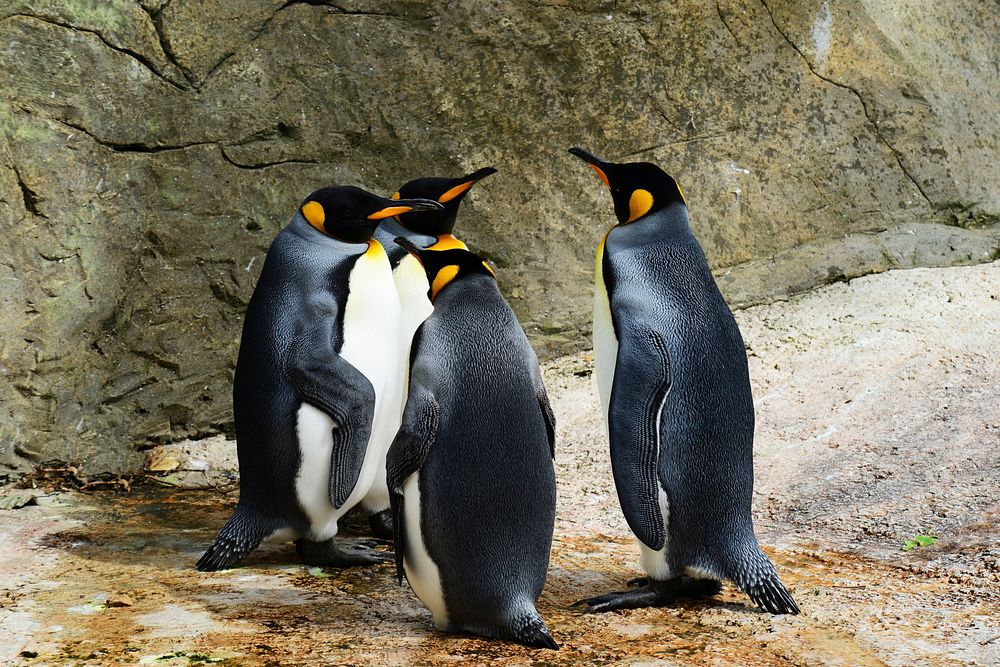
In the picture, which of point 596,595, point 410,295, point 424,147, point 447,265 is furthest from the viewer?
point 424,147

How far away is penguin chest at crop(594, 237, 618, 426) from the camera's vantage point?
3516 mm

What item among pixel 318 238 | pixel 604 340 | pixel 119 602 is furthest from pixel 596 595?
pixel 318 238

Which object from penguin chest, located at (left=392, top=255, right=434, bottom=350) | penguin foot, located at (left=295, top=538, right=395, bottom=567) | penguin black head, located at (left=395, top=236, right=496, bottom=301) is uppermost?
penguin black head, located at (left=395, top=236, right=496, bottom=301)

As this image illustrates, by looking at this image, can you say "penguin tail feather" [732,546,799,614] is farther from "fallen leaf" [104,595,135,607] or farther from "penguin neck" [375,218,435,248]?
"penguin neck" [375,218,435,248]

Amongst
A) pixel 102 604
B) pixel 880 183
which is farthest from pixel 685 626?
pixel 880 183

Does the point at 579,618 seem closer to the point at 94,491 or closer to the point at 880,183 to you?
the point at 94,491

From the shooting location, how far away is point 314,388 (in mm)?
3754

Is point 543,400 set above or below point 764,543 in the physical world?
above

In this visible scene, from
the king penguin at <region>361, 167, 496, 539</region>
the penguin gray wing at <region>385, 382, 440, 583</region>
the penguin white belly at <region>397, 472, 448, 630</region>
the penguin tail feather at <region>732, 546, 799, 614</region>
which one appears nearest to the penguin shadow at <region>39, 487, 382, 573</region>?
the king penguin at <region>361, 167, 496, 539</region>

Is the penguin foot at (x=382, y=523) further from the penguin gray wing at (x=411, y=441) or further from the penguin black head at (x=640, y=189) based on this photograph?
the penguin black head at (x=640, y=189)

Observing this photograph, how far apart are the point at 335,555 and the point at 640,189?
165 centimetres

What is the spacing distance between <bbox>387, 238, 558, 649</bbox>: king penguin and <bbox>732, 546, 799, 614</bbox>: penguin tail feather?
0.63 meters

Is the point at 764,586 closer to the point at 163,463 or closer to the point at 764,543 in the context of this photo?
the point at 764,543

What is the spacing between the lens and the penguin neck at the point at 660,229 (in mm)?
3596
